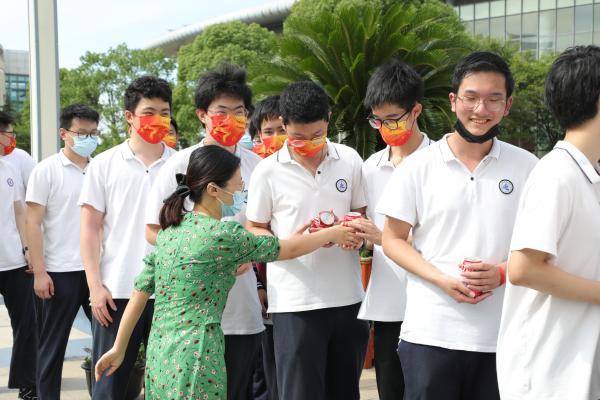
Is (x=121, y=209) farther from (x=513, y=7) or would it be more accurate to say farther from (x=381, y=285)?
(x=513, y=7)

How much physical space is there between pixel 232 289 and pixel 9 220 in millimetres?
2924

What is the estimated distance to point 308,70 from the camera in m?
12.8

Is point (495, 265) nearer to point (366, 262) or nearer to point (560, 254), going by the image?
point (560, 254)

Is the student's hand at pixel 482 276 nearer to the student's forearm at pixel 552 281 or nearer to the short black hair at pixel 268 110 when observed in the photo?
the student's forearm at pixel 552 281

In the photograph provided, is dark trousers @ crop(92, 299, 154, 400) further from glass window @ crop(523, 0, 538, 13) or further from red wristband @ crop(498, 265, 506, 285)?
glass window @ crop(523, 0, 538, 13)

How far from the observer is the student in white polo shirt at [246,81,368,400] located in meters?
3.57

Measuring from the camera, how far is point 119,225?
4219 mm

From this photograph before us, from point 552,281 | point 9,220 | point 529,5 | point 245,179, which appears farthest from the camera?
point 529,5

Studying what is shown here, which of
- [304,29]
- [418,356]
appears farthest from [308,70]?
[418,356]

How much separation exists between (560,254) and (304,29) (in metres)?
10.8

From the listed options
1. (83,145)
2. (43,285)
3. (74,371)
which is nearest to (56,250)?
(43,285)

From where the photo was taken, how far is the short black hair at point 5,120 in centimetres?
612

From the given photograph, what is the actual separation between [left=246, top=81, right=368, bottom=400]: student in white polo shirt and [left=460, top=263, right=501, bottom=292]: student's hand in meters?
0.94

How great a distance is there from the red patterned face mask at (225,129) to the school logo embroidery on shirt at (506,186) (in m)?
1.57
